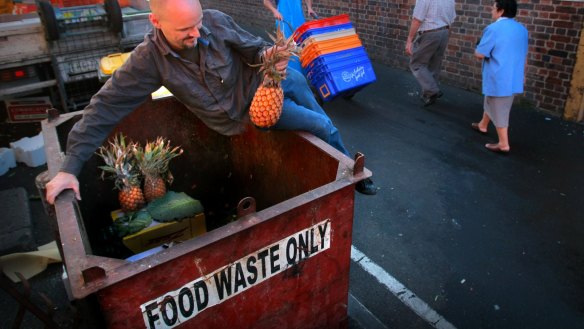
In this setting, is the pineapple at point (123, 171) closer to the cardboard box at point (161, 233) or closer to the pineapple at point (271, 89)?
the cardboard box at point (161, 233)

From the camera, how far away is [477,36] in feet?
25.8

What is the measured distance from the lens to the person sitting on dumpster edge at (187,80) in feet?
7.86

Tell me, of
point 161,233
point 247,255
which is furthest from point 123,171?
point 247,255

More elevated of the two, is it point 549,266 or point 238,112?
point 238,112

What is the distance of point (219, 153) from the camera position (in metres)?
3.87

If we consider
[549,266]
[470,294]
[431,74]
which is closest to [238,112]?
[470,294]

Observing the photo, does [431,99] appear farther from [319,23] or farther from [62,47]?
[62,47]

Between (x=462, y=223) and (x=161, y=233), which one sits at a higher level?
(x=161, y=233)

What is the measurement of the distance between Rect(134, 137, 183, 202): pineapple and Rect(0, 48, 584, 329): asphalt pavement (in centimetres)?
110

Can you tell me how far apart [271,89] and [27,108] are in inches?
232

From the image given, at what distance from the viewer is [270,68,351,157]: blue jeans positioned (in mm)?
2941

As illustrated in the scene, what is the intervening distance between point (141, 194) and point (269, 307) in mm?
1630

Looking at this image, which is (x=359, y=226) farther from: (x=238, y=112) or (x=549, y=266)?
(x=238, y=112)

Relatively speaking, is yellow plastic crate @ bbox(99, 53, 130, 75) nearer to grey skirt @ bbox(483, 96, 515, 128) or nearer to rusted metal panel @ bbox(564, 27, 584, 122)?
grey skirt @ bbox(483, 96, 515, 128)
